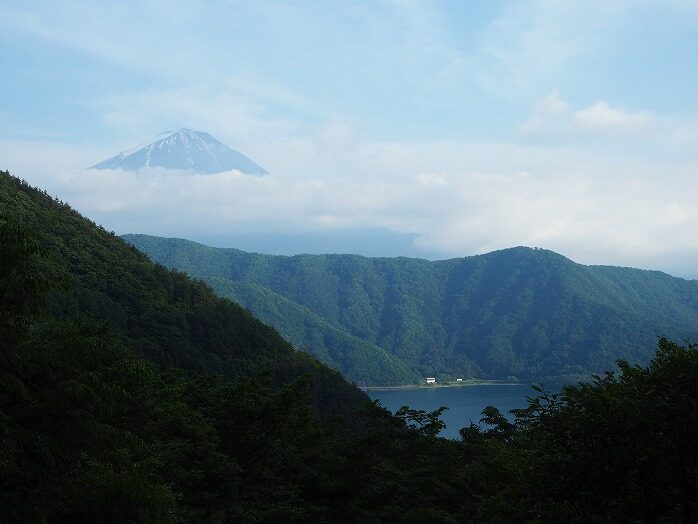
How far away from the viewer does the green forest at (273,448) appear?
7.88m

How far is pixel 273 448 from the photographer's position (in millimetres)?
21797

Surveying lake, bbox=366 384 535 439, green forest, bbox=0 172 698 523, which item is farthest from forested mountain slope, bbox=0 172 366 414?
green forest, bbox=0 172 698 523

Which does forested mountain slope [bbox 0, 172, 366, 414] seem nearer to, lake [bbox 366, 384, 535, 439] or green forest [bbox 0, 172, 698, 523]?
lake [bbox 366, 384, 535, 439]

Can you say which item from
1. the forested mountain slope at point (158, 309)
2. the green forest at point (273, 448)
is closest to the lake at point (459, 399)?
the forested mountain slope at point (158, 309)

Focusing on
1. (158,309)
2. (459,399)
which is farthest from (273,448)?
(459,399)

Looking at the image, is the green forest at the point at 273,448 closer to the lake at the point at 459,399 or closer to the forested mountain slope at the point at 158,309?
the forested mountain slope at the point at 158,309

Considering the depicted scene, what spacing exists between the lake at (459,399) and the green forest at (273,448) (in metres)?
76.9

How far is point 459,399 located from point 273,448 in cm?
13213

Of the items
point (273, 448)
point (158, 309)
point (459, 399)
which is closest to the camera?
point (273, 448)

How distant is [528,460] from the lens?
11055 millimetres

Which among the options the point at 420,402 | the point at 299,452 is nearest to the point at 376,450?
the point at 299,452

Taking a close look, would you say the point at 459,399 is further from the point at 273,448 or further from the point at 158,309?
the point at 273,448

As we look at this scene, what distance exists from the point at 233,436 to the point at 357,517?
552 centimetres

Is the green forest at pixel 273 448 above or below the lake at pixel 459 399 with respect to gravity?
above
